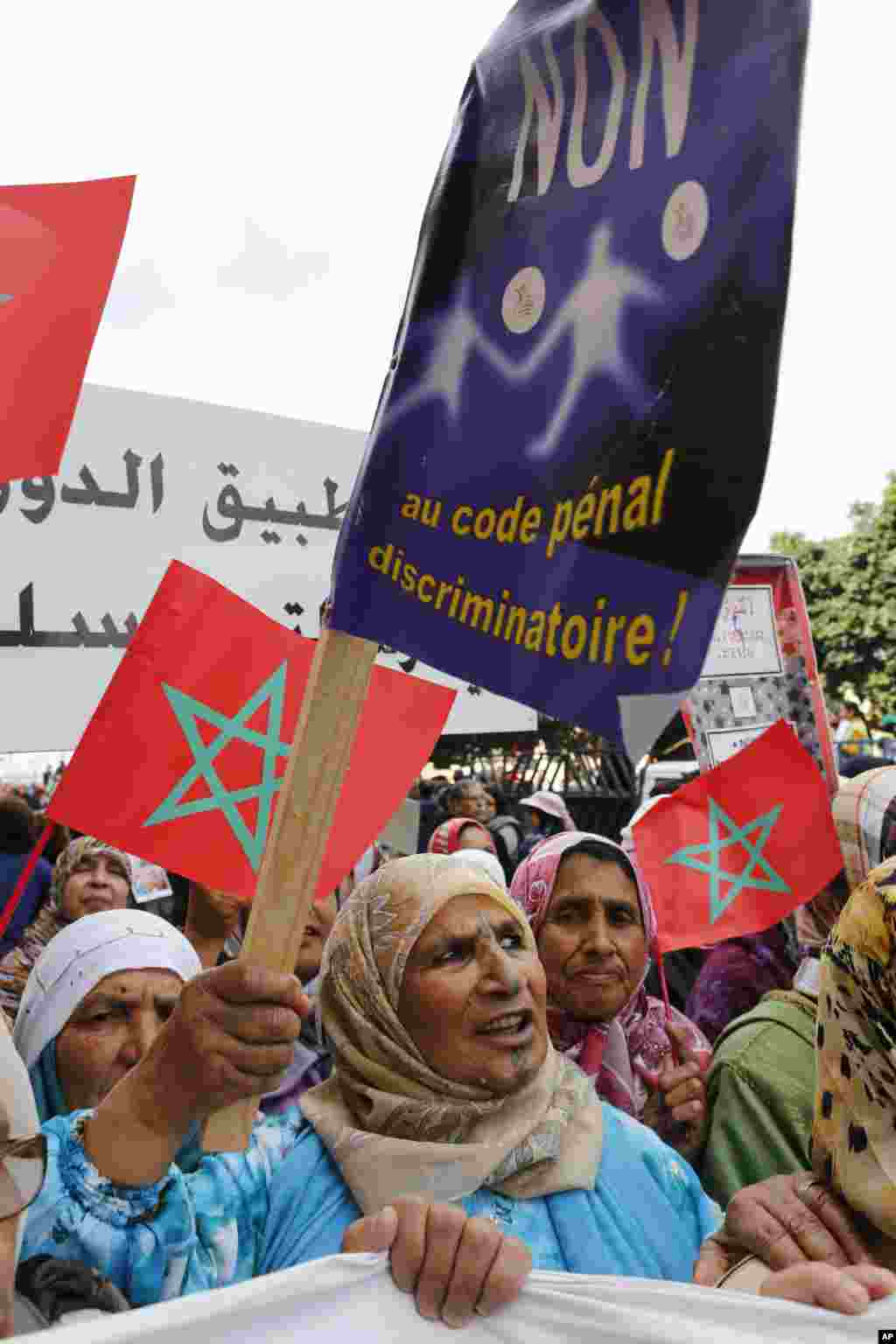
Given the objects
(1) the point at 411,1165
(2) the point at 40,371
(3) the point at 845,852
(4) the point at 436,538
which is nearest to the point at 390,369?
(4) the point at 436,538

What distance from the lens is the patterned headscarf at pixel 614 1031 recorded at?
239 centimetres

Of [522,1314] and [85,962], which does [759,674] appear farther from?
[522,1314]

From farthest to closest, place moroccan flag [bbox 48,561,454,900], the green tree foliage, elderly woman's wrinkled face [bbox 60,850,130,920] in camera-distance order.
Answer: the green tree foliage
elderly woman's wrinkled face [bbox 60,850,130,920]
moroccan flag [bbox 48,561,454,900]

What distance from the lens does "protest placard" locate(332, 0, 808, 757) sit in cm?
104

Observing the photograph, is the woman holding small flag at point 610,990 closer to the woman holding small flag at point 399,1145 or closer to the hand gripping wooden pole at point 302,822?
the woman holding small flag at point 399,1145

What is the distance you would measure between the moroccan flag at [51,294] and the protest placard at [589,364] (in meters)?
1.42

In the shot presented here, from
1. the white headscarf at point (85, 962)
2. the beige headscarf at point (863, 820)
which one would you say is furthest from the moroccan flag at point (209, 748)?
the beige headscarf at point (863, 820)

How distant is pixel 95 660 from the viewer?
3.64m

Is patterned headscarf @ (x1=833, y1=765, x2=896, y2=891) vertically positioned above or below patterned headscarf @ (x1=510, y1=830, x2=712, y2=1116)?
above

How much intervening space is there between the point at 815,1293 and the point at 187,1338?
0.60m

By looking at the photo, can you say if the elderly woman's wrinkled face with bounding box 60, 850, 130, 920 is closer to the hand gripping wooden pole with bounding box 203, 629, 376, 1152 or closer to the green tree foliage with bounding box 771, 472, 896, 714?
the hand gripping wooden pole with bounding box 203, 629, 376, 1152

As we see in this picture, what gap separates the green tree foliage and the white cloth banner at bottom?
27557 millimetres

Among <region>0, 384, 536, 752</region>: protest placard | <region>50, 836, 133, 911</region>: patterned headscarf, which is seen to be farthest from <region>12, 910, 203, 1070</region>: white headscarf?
<region>0, 384, 536, 752</region>: protest placard

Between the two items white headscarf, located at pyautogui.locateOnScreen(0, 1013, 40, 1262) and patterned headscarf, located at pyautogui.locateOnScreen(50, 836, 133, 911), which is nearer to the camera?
white headscarf, located at pyautogui.locateOnScreen(0, 1013, 40, 1262)
